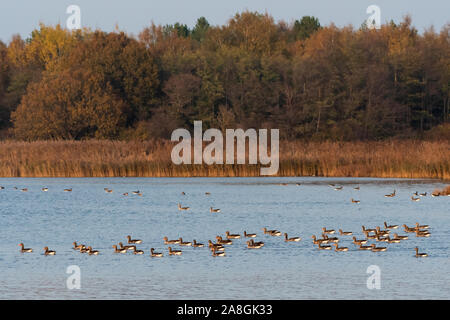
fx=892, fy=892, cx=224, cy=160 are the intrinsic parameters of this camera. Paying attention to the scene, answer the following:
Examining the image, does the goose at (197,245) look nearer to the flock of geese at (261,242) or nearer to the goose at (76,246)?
the flock of geese at (261,242)

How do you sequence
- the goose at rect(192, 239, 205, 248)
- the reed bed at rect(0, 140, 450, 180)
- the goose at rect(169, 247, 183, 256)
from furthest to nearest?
the reed bed at rect(0, 140, 450, 180) → the goose at rect(192, 239, 205, 248) → the goose at rect(169, 247, 183, 256)

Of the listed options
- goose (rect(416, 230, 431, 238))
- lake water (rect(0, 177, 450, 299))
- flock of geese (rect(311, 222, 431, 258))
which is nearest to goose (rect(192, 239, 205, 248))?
lake water (rect(0, 177, 450, 299))

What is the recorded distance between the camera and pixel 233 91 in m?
75.9

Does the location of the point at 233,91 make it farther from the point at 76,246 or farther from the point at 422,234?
the point at 76,246

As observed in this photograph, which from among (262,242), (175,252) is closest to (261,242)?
(262,242)

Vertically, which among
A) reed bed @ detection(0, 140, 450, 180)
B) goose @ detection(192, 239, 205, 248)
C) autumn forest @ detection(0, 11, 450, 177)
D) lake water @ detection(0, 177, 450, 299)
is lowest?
lake water @ detection(0, 177, 450, 299)

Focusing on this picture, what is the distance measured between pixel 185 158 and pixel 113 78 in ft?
87.7

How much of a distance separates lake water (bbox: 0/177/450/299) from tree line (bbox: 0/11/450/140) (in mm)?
23624

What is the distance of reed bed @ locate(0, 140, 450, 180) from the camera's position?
4728 centimetres

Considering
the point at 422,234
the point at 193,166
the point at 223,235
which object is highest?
the point at 193,166

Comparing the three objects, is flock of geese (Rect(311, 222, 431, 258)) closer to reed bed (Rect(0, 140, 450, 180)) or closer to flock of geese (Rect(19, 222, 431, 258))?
Answer: flock of geese (Rect(19, 222, 431, 258))

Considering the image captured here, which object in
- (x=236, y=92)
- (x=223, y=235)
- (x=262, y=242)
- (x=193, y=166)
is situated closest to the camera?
(x=262, y=242)

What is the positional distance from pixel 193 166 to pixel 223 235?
22687mm

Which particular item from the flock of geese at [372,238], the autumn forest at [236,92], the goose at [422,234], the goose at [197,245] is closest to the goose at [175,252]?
the goose at [197,245]
